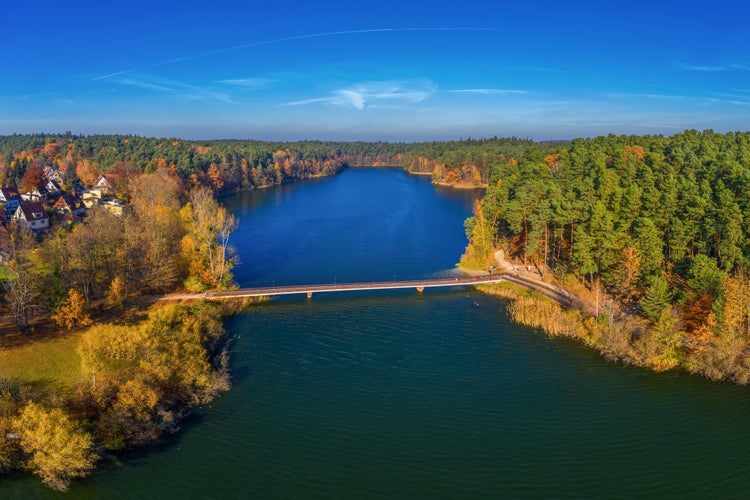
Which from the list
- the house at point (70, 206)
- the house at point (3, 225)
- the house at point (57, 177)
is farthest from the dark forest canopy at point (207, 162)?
the house at point (3, 225)

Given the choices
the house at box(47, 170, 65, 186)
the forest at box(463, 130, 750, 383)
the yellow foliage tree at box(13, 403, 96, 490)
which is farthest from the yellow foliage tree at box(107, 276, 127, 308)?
the house at box(47, 170, 65, 186)

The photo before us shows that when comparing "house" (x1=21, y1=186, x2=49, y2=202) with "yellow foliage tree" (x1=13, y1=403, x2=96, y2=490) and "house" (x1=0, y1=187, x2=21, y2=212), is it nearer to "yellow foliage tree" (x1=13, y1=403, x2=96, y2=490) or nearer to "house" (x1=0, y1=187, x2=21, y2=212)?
"house" (x1=0, y1=187, x2=21, y2=212)

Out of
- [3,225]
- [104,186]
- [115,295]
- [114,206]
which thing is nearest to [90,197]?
[104,186]

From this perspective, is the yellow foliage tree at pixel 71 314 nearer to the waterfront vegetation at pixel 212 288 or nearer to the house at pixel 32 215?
the waterfront vegetation at pixel 212 288

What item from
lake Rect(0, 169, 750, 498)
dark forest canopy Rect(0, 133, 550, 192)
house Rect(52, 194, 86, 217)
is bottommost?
lake Rect(0, 169, 750, 498)

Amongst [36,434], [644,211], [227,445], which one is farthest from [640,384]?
[36,434]

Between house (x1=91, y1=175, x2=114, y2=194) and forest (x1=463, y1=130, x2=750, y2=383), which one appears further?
house (x1=91, y1=175, x2=114, y2=194)
